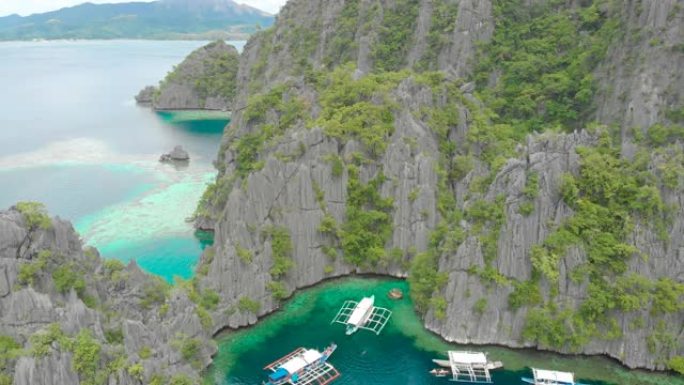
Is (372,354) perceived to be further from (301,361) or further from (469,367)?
(469,367)

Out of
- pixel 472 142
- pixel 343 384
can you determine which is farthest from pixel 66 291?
pixel 472 142

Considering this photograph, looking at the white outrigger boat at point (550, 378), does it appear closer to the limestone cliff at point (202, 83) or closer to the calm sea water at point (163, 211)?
the calm sea water at point (163, 211)

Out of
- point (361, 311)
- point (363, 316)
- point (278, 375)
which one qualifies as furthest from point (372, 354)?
point (278, 375)

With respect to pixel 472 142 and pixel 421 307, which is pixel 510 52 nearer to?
pixel 472 142

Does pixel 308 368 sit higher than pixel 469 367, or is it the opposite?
pixel 469 367

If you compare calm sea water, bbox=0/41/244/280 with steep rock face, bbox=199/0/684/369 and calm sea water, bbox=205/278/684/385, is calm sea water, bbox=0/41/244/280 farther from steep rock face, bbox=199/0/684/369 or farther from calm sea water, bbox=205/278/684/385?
calm sea water, bbox=205/278/684/385

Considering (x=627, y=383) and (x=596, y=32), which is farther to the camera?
(x=596, y=32)

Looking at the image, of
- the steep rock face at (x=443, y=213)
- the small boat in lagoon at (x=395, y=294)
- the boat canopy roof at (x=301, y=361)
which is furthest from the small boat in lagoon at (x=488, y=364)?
the small boat in lagoon at (x=395, y=294)
